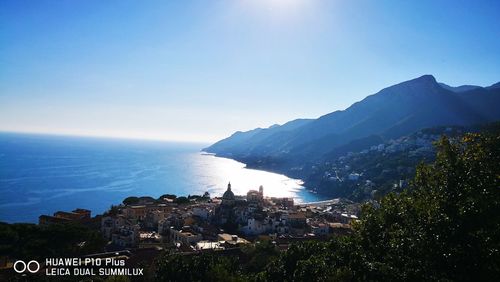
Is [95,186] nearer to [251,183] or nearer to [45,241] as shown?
[251,183]

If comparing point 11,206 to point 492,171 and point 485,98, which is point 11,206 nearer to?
point 492,171

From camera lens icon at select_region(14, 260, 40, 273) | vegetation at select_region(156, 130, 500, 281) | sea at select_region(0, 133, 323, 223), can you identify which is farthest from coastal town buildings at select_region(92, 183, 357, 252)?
sea at select_region(0, 133, 323, 223)

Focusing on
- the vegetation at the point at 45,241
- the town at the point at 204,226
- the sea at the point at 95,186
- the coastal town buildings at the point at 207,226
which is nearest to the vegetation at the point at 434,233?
the vegetation at the point at 45,241

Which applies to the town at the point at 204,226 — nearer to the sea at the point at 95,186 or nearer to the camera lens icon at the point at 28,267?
the camera lens icon at the point at 28,267

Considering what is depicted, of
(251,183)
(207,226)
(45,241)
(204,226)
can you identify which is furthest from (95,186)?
(45,241)

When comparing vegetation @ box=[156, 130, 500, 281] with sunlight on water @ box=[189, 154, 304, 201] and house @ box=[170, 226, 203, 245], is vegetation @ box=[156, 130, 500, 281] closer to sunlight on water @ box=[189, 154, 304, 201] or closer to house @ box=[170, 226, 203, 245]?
house @ box=[170, 226, 203, 245]
